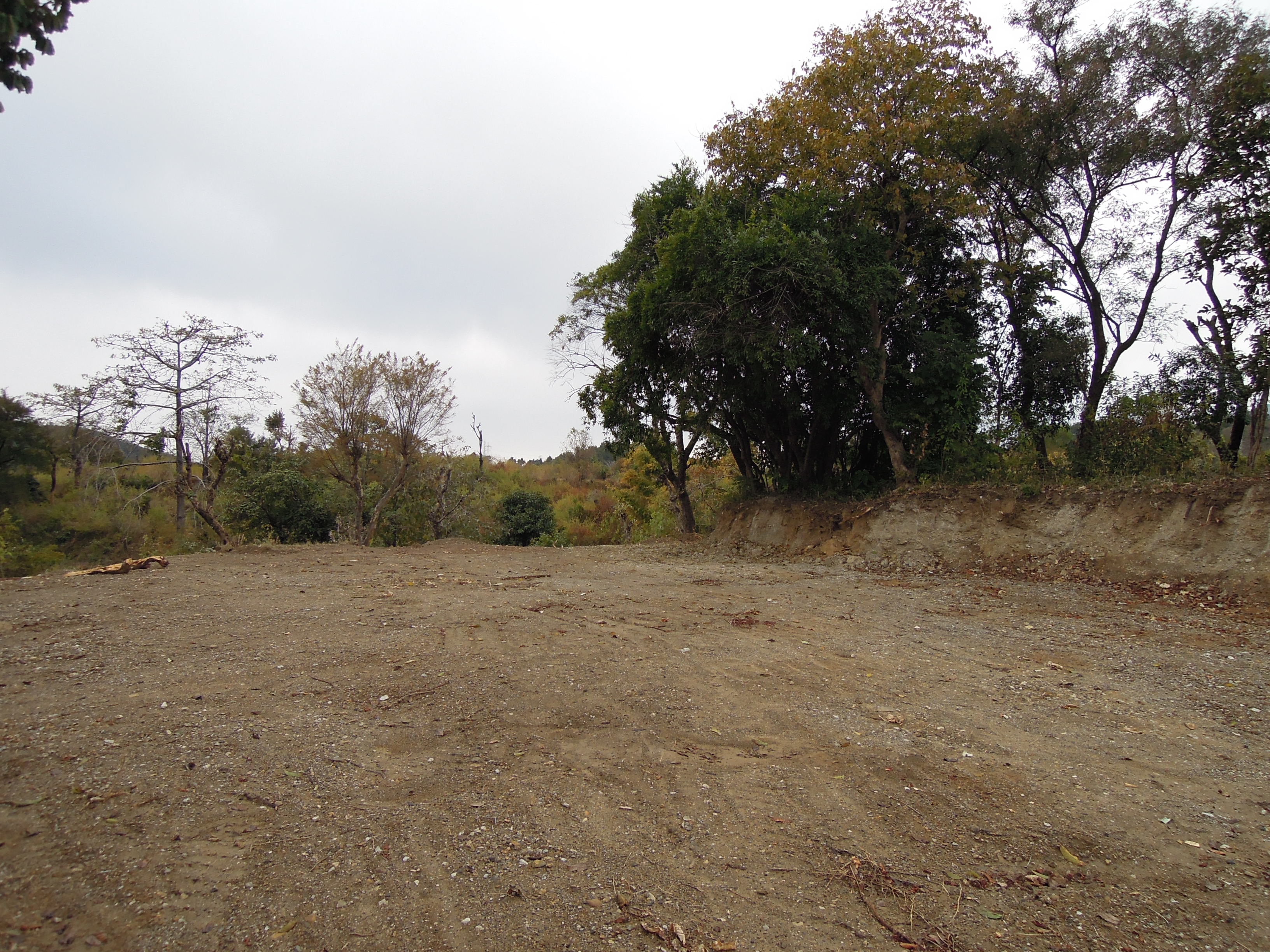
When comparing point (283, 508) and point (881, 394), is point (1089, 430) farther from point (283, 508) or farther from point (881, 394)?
point (283, 508)

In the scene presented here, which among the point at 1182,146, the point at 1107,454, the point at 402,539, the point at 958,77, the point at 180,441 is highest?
the point at 958,77

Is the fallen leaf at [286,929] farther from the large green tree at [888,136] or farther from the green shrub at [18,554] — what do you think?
the green shrub at [18,554]

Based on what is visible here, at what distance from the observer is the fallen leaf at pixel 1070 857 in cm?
258

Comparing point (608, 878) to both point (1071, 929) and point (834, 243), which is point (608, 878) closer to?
point (1071, 929)

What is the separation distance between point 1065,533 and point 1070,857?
27.3 feet

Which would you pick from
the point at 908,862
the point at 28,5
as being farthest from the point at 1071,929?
the point at 28,5

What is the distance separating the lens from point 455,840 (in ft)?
8.74

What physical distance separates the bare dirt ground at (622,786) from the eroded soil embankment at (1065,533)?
1985 millimetres

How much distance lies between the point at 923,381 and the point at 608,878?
11.5 meters

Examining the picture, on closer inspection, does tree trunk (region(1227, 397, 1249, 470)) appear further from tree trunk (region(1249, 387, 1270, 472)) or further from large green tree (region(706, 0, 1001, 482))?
large green tree (region(706, 0, 1001, 482))

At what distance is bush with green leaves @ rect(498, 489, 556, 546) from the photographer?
2778 cm

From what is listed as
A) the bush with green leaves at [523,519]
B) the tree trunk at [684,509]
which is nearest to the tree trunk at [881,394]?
the tree trunk at [684,509]

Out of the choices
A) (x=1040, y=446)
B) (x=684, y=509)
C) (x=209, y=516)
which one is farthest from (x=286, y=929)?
(x=684, y=509)

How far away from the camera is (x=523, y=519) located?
91.4 ft
